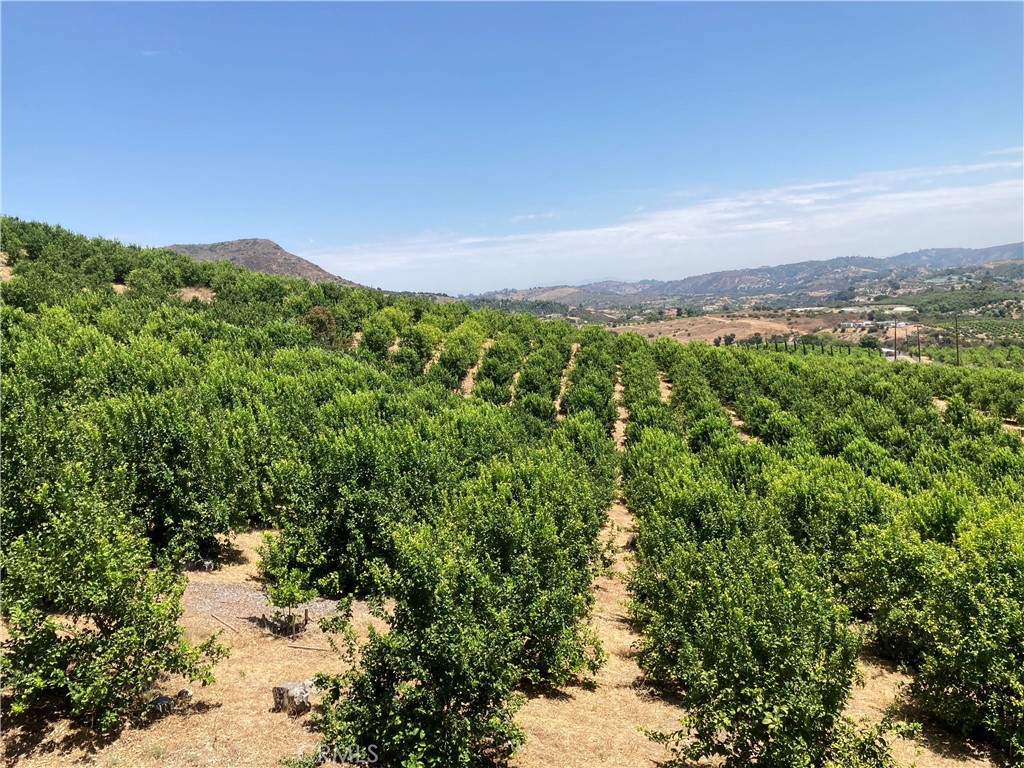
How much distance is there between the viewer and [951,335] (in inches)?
6639

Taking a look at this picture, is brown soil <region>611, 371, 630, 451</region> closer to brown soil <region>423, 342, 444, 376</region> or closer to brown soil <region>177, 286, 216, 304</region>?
brown soil <region>423, 342, 444, 376</region>

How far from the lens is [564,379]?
6506 centimetres

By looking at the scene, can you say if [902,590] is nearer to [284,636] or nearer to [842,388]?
[284,636]

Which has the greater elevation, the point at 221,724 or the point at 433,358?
the point at 433,358

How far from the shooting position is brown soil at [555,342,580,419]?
55.5 meters

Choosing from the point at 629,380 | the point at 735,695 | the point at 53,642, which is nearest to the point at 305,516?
the point at 53,642

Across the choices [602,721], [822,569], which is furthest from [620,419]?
[602,721]

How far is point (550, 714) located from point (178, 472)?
18095mm

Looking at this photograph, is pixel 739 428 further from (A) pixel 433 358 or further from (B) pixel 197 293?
(B) pixel 197 293

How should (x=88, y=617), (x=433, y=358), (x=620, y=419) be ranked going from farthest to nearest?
(x=433, y=358) → (x=620, y=419) → (x=88, y=617)

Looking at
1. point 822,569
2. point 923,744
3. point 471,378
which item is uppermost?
point 471,378

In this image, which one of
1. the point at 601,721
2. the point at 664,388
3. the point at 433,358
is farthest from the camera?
the point at 664,388

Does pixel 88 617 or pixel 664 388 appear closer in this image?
pixel 88 617

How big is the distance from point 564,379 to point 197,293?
167 ft
